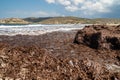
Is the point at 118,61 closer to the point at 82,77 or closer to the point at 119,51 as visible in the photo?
the point at 119,51

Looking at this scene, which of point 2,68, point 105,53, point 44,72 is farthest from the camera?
point 105,53

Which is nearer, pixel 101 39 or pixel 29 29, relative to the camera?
pixel 101 39

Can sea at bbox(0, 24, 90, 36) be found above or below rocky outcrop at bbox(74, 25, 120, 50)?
below

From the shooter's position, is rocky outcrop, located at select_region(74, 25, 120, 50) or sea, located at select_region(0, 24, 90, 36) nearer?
rocky outcrop, located at select_region(74, 25, 120, 50)

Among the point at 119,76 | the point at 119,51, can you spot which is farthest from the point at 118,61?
the point at 119,76

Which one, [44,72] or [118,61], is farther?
[118,61]

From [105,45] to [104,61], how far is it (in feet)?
12.7

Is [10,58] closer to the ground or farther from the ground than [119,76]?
farther from the ground

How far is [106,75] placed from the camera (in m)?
13.2

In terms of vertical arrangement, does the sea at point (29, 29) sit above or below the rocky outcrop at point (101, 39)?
below

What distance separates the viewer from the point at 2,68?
11.2 m

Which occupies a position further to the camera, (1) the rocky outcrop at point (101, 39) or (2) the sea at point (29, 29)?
(2) the sea at point (29, 29)

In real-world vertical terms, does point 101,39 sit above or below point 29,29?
above

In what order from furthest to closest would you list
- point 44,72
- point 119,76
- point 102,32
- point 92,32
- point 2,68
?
point 92,32 → point 102,32 → point 119,76 → point 44,72 → point 2,68
